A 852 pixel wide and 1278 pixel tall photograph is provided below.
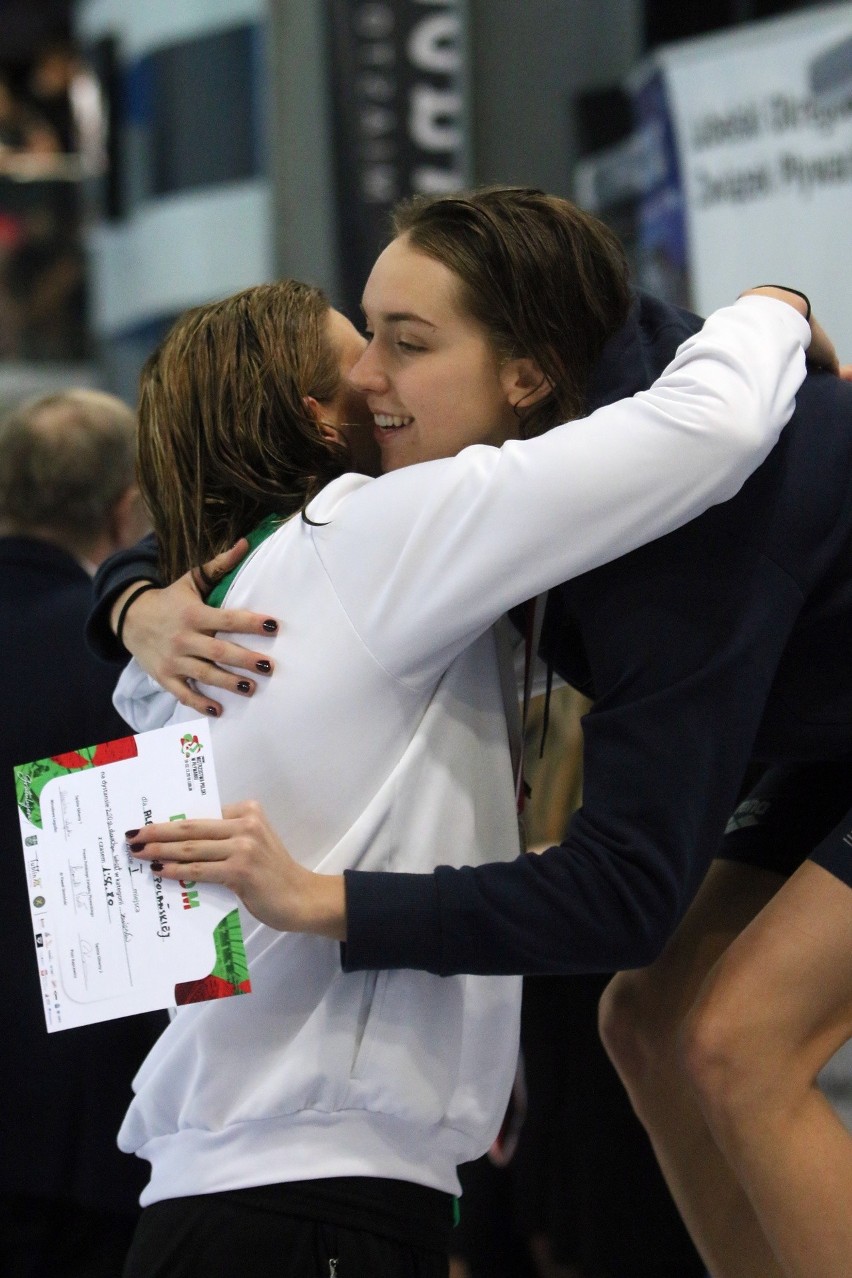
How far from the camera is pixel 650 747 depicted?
1.56 m

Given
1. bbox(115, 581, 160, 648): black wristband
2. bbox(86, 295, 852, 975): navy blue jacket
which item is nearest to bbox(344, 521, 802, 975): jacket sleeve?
bbox(86, 295, 852, 975): navy blue jacket

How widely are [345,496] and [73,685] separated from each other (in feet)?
3.16

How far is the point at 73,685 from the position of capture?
246 centimetres

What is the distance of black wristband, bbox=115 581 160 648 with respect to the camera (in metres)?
1.93

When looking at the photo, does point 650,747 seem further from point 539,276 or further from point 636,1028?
point 636,1028

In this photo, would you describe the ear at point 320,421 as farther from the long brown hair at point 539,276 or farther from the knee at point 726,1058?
the knee at point 726,1058

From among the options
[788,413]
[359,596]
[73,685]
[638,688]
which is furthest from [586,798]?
[73,685]

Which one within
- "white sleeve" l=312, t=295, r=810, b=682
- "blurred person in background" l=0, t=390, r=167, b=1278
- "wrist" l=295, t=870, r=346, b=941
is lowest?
"blurred person in background" l=0, t=390, r=167, b=1278

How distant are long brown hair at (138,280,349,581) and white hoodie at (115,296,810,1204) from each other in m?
0.11

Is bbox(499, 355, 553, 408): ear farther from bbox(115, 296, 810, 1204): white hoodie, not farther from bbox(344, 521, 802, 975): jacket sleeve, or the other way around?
bbox(344, 521, 802, 975): jacket sleeve

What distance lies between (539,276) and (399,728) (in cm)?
52

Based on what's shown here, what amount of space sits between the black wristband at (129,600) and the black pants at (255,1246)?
2.27 ft

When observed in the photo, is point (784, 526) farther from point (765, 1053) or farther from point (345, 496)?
point (765, 1053)

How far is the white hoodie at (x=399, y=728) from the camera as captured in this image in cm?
154
